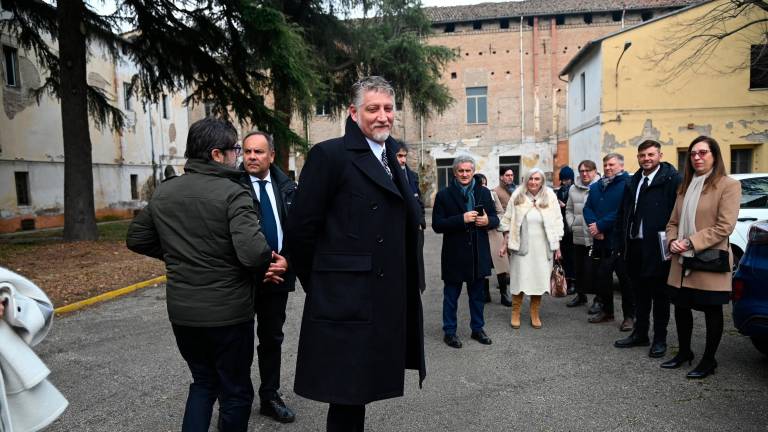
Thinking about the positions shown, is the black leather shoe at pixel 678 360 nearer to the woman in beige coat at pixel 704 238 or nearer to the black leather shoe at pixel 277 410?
the woman in beige coat at pixel 704 238

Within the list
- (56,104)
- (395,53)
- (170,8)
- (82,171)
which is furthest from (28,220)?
(395,53)

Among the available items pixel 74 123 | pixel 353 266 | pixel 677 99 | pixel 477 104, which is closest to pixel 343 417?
pixel 353 266

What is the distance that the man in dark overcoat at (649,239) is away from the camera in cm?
484

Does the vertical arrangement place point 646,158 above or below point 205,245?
above

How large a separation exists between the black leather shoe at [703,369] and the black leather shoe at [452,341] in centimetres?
208

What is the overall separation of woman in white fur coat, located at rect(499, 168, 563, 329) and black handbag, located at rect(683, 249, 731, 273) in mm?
1783

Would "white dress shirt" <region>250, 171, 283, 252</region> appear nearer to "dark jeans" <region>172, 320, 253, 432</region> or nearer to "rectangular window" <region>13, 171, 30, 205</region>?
"dark jeans" <region>172, 320, 253, 432</region>

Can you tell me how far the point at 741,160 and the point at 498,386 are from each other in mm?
21280

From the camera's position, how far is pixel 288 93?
471 inches

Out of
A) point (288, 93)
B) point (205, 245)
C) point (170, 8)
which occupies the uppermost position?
point (170, 8)

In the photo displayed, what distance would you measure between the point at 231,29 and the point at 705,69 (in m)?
17.7

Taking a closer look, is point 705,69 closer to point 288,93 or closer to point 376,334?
point 288,93

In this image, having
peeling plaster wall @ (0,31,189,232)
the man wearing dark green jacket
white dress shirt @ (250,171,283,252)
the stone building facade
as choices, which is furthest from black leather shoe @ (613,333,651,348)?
the stone building facade

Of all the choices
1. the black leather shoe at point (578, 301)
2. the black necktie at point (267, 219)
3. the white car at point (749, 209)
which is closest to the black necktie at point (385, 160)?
the black necktie at point (267, 219)
